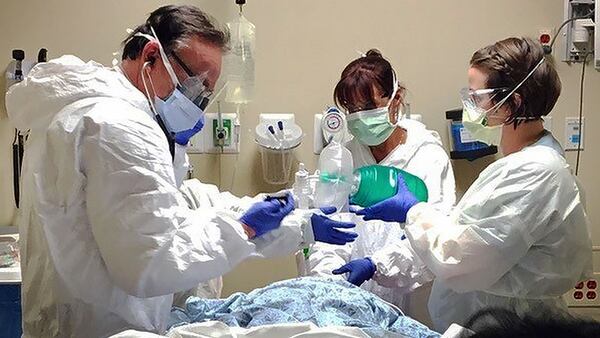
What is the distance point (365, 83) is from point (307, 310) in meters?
1.04

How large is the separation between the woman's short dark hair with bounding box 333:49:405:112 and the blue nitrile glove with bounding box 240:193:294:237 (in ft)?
2.81

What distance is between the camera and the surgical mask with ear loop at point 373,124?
2357 millimetres

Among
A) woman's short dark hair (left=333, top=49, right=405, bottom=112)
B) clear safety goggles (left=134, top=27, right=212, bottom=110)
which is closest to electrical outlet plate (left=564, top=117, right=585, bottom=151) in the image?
woman's short dark hair (left=333, top=49, right=405, bottom=112)

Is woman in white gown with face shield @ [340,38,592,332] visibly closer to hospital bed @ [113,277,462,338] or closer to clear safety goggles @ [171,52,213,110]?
hospital bed @ [113,277,462,338]

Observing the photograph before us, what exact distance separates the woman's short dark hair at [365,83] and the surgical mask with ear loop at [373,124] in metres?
0.03

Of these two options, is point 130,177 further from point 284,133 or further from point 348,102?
point 284,133

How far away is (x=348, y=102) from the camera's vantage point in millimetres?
2443

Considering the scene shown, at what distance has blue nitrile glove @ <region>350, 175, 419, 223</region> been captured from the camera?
188cm

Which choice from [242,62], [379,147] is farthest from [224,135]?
[379,147]

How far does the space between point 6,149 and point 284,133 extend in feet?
3.63

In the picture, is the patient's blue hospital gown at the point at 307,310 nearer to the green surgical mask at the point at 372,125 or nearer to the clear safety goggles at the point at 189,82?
the clear safety goggles at the point at 189,82

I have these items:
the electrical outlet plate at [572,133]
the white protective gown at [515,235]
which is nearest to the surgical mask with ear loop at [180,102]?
the white protective gown at [515,235]

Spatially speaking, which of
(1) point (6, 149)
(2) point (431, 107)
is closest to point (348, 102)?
(2) point (431, 107)

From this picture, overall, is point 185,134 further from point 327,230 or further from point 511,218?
point 511,218
